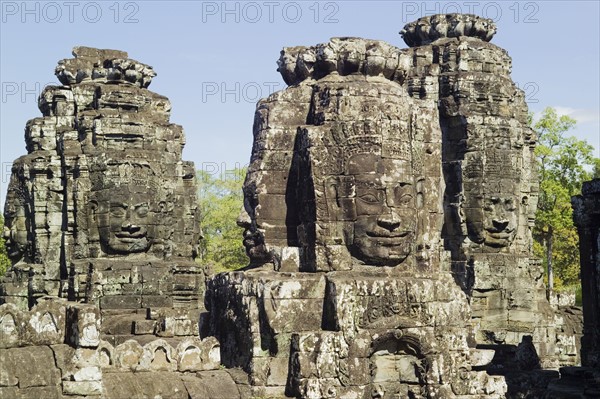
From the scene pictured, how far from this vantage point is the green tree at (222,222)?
51500 millimetres

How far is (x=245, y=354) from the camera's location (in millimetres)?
14445

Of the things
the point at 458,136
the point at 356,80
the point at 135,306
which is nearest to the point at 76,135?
the point at 135,306

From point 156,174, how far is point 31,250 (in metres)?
4.77

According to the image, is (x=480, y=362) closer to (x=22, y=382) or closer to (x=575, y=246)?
(x=22, y=382)

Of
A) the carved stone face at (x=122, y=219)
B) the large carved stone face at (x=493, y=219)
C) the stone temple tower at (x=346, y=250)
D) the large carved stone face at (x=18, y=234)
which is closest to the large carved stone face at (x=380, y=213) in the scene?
the stone temple tower at (x=346, y=250)

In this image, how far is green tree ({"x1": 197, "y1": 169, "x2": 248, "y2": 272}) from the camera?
169 ft

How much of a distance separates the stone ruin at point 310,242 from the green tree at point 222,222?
2169cm

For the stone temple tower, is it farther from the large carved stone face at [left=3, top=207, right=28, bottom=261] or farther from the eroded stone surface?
the large carved stone face at [left=3, top=207, right=28, bottom=261]

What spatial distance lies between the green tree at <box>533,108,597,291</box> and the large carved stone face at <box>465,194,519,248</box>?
18425 millimetres

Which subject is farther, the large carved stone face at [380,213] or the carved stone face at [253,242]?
the carved stone face at [253,242]

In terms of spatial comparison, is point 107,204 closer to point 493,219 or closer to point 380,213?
point 493,219

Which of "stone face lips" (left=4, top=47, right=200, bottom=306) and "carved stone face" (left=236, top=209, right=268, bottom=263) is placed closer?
"carved stone face" (left=236, top=209, right=268, bottom=263)

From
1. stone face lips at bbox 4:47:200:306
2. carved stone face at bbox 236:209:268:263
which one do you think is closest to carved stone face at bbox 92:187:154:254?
stone face lips at bbox 4:47:200:306

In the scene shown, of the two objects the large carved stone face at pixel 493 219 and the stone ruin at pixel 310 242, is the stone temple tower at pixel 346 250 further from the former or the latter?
the large carved stone face at pixel 493 219
